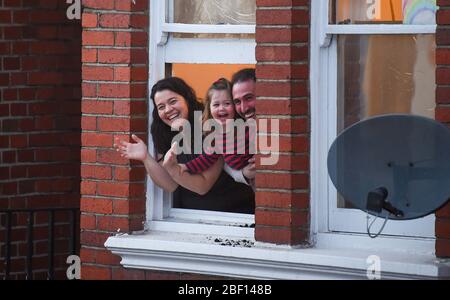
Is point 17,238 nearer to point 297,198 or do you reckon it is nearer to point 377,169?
point 297,198

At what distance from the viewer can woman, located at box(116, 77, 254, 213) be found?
7.46 m

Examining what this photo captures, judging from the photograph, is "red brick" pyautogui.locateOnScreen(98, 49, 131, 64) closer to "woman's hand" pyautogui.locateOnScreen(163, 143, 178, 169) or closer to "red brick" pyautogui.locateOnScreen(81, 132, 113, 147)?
"red brick" pyautogui.locateOnScreen(81, 132, 113, 147)

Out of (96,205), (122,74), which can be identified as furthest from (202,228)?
(122,74)

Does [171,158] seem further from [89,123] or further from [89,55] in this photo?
[89,55]

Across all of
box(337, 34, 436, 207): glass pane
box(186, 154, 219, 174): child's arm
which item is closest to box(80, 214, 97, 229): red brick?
box(186, 154, 219, 174): child's arm

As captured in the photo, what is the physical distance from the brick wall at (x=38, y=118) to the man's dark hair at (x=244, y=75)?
218 centimetres

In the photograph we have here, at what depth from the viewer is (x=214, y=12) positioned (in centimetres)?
741

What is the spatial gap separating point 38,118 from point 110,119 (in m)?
1.69

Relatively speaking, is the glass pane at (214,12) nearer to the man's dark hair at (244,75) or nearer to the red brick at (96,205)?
the man's dark hair at (244,75)

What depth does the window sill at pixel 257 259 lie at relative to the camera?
21.9 ft

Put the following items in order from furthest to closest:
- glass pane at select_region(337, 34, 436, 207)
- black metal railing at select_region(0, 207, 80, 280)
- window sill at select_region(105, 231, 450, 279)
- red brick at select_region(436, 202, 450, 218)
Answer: black metal railing at select_region(0, 207, 80, 280) < glass pane at select_region(337, 34, 436, 207) < window sill at select_region(105, 231, 450, 279) < red brick at select_region(436, 202, 450, 218)

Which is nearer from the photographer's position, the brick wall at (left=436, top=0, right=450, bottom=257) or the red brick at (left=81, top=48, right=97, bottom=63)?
the brick wall at (left=436, top=0, right=450, bottom=257)

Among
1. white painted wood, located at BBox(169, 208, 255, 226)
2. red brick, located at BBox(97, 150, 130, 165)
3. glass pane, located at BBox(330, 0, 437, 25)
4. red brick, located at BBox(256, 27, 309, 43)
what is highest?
glass pane, located at BBox(330, 0, 437, 25)

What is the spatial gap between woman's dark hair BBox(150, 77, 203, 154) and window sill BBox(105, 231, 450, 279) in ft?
1.76
